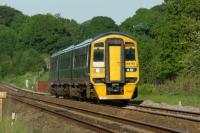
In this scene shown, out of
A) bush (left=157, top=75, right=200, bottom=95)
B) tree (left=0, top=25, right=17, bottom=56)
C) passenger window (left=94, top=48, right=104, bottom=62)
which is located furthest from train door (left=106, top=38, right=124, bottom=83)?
tree (left=0, top=25, right=17, bottom=56)

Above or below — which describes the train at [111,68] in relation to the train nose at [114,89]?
above

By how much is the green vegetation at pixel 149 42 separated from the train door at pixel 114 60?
7672mm

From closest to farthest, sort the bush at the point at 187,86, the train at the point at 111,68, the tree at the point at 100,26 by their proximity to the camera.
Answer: the train at the point at 111,68, the bush at the point at 187,86, the tree at the point at 100,26

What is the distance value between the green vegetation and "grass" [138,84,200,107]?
0.86 ft

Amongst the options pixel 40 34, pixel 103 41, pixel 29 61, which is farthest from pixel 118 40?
pixel 40 34

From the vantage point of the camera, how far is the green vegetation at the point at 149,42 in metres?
39.0

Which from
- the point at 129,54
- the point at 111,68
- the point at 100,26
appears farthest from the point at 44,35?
the point at 111,68

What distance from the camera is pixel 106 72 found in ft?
88.5

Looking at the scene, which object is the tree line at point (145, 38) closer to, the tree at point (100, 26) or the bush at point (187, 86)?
the tree at point (100, 26)

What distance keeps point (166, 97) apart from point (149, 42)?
3028 inches

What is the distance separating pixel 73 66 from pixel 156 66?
36984 mm

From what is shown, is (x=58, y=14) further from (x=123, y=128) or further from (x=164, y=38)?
(x=123, y=128)

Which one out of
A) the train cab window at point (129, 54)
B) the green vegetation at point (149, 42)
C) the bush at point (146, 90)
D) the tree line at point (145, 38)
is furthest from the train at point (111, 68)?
the bush at point (146, 90)

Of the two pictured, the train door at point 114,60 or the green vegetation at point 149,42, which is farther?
the green vegetation at point 149,42
